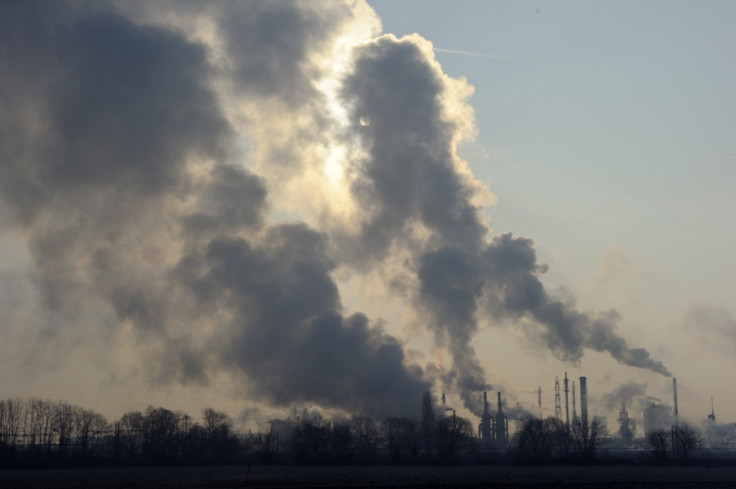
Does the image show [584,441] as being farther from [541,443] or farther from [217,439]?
[217,439]

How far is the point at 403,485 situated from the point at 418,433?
75.8 metres

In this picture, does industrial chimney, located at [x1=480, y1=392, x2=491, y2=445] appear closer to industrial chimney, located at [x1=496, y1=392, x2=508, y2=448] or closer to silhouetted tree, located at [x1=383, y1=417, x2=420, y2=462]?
industrial chimney, located at [x1=496, y1=392, x2=508, y2=448]

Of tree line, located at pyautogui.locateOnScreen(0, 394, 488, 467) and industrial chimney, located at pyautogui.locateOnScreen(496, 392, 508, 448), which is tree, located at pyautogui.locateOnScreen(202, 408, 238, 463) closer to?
tree line, located at pyautogui.locateOnScreen(0, 394, 488, 467)

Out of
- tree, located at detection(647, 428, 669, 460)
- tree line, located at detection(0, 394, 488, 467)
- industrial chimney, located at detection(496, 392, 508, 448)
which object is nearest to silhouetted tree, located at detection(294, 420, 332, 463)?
tree line, located at detection(0, 394, 488, 467)

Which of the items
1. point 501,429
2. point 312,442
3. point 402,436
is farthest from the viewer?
point 501,429

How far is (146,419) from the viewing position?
131875 millimetres

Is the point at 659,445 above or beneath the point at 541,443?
beneath

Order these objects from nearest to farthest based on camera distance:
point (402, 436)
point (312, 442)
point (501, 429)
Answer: point (312, 442) < point (402, 436) < point (501, 429)

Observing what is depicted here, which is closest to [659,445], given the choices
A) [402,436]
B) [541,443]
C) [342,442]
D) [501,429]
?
[541,443]

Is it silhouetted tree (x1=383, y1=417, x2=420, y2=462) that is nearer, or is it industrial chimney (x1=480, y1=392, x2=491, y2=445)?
silhouetted tree (x1=383, y1=417, x2=420, y2=462)

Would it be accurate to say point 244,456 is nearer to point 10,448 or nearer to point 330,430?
point 330,430

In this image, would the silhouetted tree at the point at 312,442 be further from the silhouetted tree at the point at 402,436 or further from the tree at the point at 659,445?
the tree at the point at 659,445

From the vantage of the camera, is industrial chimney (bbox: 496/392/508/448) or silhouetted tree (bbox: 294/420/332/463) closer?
silhouetted tree (bbox: 294/420/332/463)

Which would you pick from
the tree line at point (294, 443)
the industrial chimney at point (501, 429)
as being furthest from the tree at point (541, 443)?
the industrial chimney at point (501, 429)
